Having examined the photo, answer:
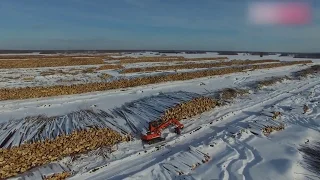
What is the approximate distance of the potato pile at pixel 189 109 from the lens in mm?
15039

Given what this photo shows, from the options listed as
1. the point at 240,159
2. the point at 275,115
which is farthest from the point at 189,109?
the point at 240,159

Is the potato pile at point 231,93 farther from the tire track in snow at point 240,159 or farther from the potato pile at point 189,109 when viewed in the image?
the tire track in snow at point 240,159

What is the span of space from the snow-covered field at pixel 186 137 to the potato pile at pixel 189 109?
438 millimetres

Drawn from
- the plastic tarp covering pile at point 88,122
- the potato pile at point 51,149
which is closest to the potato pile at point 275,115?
the plastic tarp covering pile at point 88,122

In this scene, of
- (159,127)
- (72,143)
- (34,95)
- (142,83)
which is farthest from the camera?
(142,83)

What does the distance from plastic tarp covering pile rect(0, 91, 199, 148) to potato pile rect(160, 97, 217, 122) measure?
410 millimetres

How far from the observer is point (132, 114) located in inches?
593

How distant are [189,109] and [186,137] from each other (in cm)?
335

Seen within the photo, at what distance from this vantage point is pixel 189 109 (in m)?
16.0

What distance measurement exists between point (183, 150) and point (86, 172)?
3.68 m

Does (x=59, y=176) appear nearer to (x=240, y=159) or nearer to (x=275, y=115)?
(x=240, y=159)

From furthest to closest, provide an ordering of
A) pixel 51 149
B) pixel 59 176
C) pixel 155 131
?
pixel 155 131 → pixel 51 149 → pixel 59 176

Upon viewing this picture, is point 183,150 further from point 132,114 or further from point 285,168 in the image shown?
point 132,114

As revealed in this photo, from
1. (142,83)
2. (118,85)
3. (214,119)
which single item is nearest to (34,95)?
(118,85)
